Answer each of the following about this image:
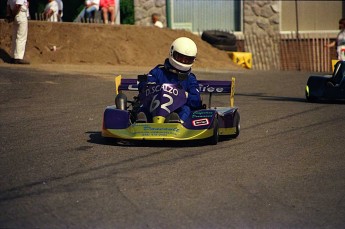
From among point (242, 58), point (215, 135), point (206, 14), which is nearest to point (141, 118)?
point (215, 135)

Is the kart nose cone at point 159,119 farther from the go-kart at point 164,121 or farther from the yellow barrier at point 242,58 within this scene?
the yellow barrier at point 242,58

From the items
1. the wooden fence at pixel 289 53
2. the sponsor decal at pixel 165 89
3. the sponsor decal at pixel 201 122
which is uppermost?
the sponsor decal at pixel 165 89

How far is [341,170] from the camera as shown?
32.2 feet

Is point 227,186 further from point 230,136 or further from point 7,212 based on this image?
point 230,136

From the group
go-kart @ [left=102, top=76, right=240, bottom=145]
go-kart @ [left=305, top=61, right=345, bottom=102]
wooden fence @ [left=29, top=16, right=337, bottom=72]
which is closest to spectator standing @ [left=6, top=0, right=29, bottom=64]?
go-kart @ [left=305, top=61, right=345, bottom=102]

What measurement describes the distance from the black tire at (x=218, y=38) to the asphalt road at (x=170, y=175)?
14.8 metres

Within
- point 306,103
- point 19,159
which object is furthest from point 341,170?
point 306,103

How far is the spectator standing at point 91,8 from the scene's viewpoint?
88.4 feet

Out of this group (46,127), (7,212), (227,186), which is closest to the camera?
(7,212)

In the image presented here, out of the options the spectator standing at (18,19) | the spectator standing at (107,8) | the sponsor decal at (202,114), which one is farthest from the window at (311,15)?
the sponsor decal at (202,114)

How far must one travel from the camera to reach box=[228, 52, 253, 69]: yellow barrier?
98.6 feet

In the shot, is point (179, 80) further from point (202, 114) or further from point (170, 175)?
point (170, 175)

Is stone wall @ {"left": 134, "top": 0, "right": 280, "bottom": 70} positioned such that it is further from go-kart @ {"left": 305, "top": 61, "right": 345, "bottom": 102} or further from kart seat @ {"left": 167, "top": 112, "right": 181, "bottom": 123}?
kart seat @ {"left": 167, "top": 112, "right": 181, "bottom": 123}

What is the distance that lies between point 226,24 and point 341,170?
23278 millimetres
